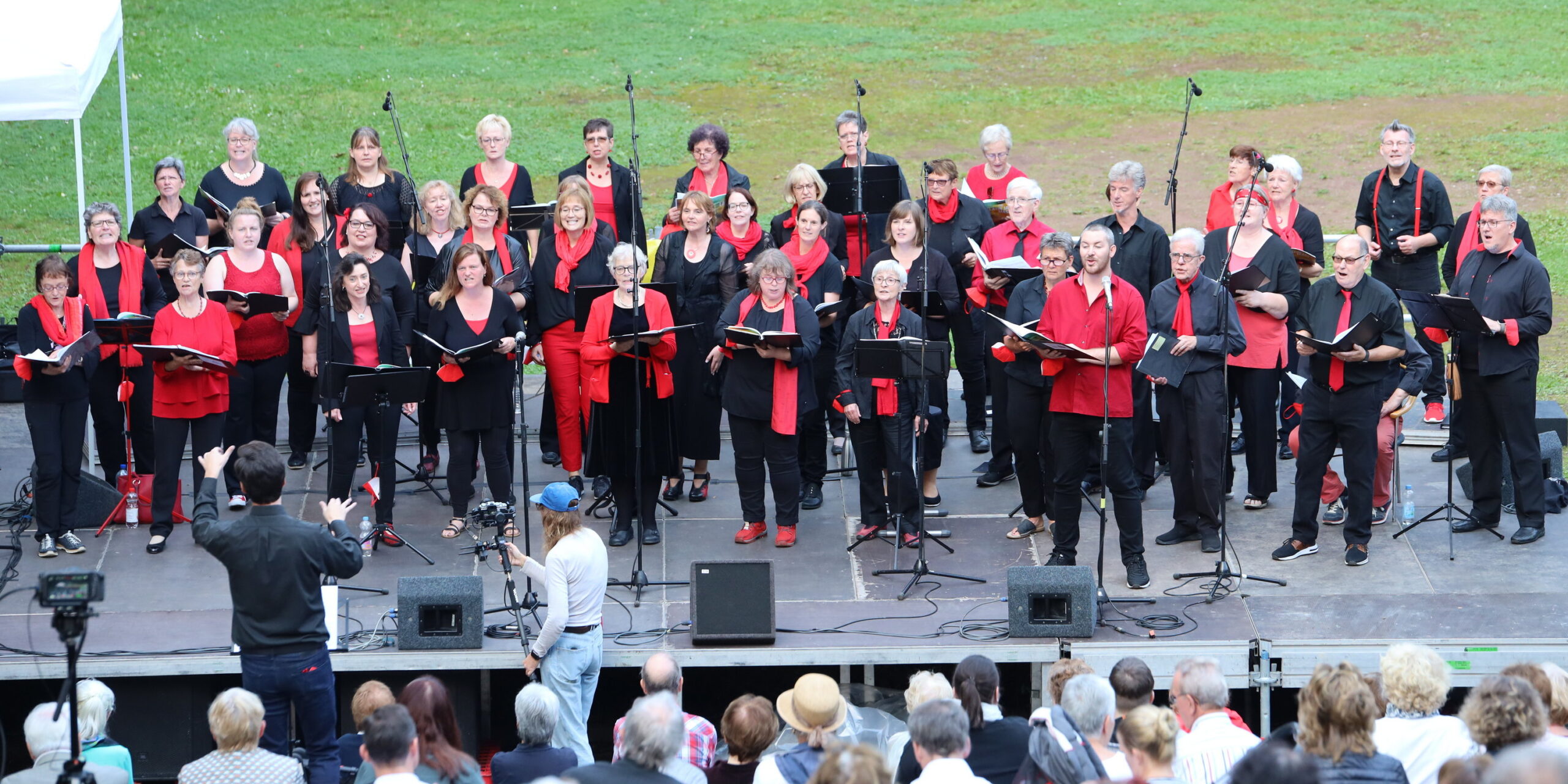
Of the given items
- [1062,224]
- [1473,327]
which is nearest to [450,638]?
[1473,327]

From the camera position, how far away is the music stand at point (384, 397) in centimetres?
984

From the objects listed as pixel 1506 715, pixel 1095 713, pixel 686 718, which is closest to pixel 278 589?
pixel 686 718

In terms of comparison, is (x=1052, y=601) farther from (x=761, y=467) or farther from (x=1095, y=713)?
(x=1095, y=713)

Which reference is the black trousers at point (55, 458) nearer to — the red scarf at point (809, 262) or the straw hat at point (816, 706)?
the red scarf at point (809, 262)

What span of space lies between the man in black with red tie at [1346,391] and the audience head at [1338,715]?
4.03 metres

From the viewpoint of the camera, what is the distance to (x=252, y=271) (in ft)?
35.3

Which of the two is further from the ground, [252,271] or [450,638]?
[252,271]

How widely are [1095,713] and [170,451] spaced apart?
6.04 metres

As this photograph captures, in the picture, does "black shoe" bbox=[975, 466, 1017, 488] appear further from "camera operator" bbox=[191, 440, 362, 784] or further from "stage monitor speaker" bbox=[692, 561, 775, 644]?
"camera operator" bbox=[191, 440, 362, 784]

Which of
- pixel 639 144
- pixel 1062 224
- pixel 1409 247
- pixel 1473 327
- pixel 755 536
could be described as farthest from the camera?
pixel 639 144

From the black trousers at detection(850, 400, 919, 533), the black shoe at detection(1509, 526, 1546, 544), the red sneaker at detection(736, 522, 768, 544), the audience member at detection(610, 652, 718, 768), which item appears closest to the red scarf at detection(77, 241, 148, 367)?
the red sneaker at detection(736, 522, 768, 544)

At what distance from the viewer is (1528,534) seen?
10.2m

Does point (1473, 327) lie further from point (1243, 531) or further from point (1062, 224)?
point (1062, 224)

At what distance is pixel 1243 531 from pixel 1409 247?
2.53 metres
